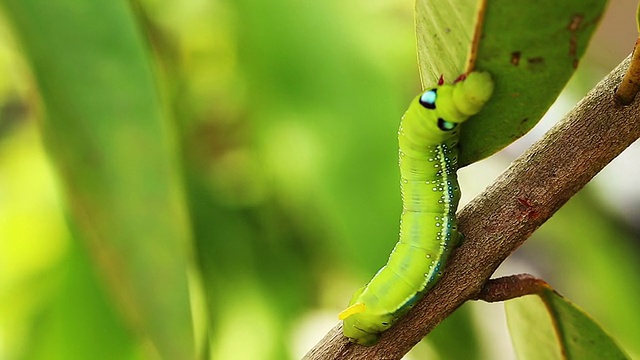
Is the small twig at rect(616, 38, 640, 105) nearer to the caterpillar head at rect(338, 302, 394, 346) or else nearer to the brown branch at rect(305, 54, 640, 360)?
the brown branch at rect(305, 54, 640, 360)

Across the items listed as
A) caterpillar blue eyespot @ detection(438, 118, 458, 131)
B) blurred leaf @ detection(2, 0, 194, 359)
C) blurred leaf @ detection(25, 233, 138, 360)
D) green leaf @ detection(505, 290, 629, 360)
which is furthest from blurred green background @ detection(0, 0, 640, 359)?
caterpillar blue eyespot @ detection(438, 118, 458, 131)

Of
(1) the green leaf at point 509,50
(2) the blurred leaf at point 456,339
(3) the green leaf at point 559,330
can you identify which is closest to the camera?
(1) the green leaf at point 509,50

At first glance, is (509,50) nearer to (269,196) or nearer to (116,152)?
(116,152)

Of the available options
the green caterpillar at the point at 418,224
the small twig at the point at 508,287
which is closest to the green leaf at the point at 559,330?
the small twig at the point at 508,287

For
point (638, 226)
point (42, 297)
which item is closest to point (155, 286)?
point (42, 297)

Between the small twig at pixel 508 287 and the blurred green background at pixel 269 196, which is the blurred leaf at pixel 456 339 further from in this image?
the small twig at pixel 508 287
